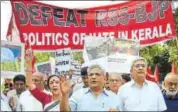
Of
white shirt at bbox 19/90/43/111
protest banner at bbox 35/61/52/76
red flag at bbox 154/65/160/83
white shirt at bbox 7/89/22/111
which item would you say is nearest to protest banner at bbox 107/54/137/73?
red flag at bbox 154/65/160/83

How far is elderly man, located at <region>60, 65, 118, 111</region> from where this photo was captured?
6.19m

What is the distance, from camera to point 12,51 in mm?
6332

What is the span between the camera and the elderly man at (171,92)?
6.39 metres

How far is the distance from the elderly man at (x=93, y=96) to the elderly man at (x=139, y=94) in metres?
0.13

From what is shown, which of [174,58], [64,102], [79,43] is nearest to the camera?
[64,102]

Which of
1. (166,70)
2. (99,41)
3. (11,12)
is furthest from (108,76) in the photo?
(11,12)

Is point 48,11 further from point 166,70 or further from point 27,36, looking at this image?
point 166,70

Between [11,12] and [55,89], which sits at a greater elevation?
[11,12]

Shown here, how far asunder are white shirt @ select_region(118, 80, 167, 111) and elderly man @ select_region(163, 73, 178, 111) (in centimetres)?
10

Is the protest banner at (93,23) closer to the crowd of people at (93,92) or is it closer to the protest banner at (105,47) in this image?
the protest banner at (105,47)

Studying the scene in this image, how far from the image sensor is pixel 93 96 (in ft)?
20.5

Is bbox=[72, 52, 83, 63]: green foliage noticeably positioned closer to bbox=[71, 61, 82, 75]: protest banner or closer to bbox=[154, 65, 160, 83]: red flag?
bbox=[71, 61, 82, 75]: protest banner

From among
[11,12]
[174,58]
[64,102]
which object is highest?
[11,12]

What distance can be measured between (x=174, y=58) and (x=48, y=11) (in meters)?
1.71
